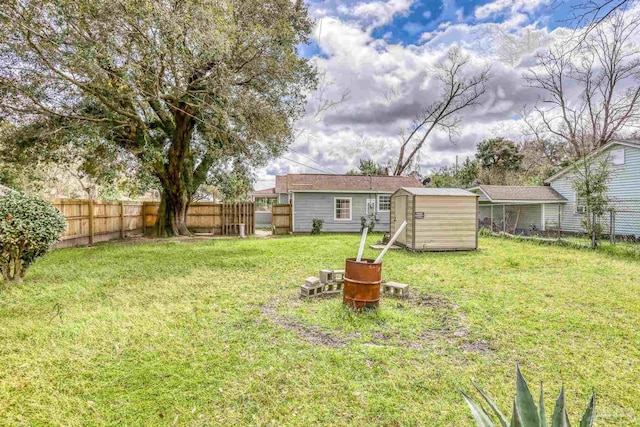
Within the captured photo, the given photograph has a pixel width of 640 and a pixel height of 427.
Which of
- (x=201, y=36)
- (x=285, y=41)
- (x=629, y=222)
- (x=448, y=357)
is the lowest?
(x=448, y=357)

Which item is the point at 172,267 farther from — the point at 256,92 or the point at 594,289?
the point at 594,289

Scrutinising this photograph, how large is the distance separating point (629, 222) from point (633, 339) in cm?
1291

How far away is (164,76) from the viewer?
8.97 m

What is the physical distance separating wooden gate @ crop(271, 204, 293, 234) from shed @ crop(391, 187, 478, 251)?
25.4ft

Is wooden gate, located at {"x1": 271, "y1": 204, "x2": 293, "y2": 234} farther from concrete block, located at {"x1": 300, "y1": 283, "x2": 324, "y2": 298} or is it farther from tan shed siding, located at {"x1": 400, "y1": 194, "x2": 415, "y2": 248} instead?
concrete block, located at {"x1": 300, "y1": 283, "x2": 324, "y2": 298}

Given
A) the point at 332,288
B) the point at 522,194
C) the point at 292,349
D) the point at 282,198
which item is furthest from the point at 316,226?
the point at 292,349

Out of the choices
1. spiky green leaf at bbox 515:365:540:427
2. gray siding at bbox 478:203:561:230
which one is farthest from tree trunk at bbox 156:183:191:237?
gray siding at bbox 478:203:561:230

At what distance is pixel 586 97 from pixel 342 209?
15.8 meters

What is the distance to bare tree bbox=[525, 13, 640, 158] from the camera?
16594 millimetres

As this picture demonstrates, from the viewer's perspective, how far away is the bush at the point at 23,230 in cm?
519

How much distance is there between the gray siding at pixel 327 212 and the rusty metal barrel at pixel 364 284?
482 inches

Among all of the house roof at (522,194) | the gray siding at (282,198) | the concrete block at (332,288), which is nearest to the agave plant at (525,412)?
the concrete block at (332,288)

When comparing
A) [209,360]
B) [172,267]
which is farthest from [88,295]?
[209,360]

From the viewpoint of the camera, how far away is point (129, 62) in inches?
298
